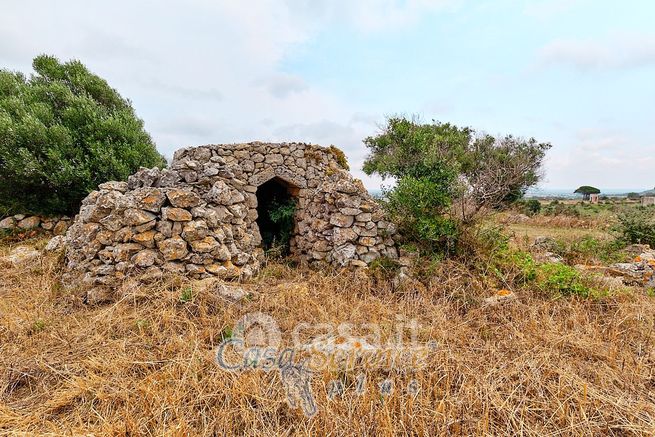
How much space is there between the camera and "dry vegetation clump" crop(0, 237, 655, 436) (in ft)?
7.38

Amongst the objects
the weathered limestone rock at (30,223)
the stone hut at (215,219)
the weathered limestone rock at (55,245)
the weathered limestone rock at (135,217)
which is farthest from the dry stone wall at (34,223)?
the weathered limestone rock at (135,217)

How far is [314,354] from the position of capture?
2.92 meters

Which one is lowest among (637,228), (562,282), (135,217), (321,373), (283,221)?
(321,373)

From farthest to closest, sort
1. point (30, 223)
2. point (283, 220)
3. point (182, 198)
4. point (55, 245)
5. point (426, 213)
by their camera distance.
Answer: point (30, 223), point (283, 220), point (55, 245), point (426, 213), point (182, 198)

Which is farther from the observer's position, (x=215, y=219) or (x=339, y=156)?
(x=339, y=156)

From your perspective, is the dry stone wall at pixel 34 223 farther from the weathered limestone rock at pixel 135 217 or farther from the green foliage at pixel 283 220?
the green foliage at pixel 283 220

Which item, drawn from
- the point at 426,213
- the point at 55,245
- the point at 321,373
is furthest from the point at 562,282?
the point at 55,245

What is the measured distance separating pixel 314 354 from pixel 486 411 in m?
1.50

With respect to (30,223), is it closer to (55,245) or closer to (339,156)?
(55,245)

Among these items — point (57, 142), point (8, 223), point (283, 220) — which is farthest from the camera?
point (8, 223)

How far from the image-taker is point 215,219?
457 centimetres

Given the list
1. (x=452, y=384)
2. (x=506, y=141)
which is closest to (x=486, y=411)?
(x=452, y=384)

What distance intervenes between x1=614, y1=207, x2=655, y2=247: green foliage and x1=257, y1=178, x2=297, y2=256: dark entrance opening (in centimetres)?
895

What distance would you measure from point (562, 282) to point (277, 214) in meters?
5.50
